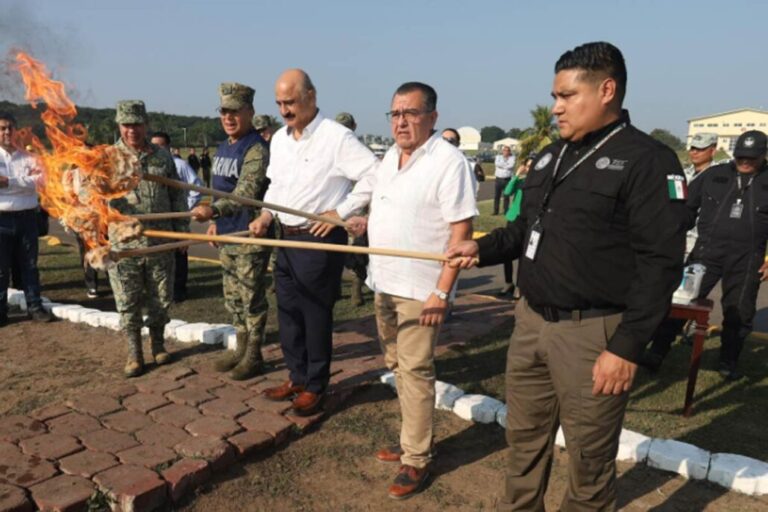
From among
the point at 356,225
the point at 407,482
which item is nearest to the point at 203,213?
the point at 356,225

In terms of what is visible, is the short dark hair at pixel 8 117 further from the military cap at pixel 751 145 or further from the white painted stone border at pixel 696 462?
the military cap at pixel 751 145

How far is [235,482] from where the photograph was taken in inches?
136

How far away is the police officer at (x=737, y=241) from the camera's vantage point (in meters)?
5.19

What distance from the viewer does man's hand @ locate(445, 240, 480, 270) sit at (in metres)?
2.94

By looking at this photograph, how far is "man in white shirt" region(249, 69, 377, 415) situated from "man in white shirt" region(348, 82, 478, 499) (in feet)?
1.95

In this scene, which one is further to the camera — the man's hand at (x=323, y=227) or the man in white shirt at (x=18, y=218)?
the man in white shirt at (x=18, y=218)

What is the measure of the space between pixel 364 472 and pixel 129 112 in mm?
3535

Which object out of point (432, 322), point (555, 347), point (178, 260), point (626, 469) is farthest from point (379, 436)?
point (178, 260)

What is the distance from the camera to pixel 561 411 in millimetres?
2607

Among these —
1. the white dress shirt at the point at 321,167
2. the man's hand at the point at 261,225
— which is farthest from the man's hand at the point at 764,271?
the man's hand at the point at 261,225

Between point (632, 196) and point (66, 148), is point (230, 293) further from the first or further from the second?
point (632, 196)

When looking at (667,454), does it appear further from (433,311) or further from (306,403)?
(306,403)

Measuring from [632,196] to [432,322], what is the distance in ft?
4.46

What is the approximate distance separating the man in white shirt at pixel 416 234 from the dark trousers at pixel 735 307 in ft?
9.65
